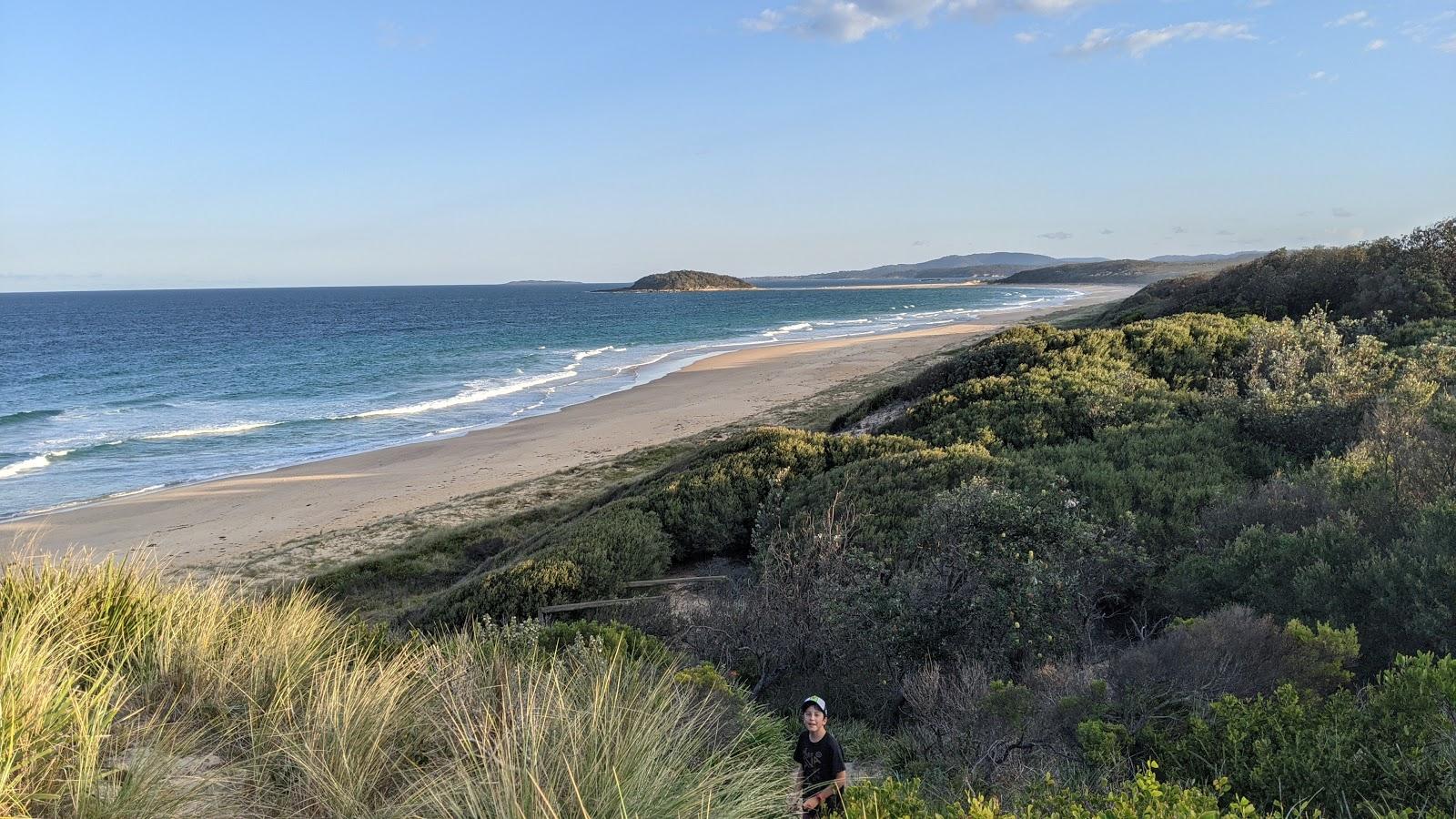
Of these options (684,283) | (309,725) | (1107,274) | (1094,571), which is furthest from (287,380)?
(1107,274)

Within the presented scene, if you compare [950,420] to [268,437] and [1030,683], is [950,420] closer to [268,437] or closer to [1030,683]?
[1030,683]

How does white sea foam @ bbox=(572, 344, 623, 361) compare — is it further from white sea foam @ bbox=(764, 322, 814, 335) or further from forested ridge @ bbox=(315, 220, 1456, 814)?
forested ridge @ bbox=(315, 220, 1456, 814)

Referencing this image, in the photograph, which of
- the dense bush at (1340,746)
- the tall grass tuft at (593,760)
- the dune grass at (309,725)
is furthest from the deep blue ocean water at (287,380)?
the dense bush at (1340,746)

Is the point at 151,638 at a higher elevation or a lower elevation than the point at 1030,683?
higher

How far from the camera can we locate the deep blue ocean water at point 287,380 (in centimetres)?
2414

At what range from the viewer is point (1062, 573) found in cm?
648

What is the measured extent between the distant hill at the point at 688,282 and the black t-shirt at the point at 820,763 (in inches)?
6795

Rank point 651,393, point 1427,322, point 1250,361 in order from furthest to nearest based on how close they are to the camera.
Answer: point 651,393, point 1427,322, point 1250,361

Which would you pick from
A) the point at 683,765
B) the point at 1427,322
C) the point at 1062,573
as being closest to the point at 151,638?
the point at 683,765

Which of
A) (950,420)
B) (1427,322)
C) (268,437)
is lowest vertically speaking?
(268,437)

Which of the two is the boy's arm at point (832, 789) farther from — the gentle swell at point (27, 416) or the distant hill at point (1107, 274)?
the distant hill at point (1107, 274)

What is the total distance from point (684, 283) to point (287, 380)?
139126 millimetres

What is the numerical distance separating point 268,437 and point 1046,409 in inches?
953

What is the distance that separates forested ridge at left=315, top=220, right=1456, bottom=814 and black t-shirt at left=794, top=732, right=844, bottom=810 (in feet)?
1.75
